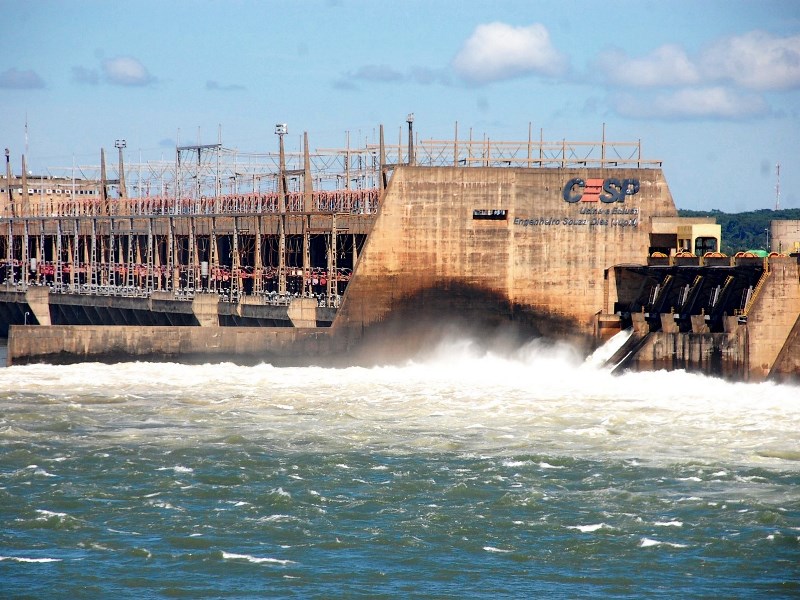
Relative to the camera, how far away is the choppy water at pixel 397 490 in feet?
93.1

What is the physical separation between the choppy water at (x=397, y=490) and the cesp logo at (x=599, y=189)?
13.5 m

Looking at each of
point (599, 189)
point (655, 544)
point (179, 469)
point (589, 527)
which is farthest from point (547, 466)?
point (599, 189)

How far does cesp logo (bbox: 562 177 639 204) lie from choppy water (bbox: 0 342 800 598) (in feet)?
44.2

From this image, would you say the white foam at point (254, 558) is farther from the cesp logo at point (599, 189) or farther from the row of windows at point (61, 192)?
the row of windows at point (61, 192)

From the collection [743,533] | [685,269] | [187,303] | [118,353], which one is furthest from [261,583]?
[187,303]

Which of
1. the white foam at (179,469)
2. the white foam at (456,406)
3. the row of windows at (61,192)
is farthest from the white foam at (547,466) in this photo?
the row of windows at (61,192)

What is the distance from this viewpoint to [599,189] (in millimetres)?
65812

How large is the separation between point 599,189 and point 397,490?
34.5 meters

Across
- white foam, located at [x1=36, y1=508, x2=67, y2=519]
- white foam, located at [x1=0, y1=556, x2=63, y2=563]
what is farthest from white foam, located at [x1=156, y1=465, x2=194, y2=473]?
white foam, located at [x1=0, y1=556, x2=63, y2=563]

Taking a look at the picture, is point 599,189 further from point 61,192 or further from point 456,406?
point 61,192

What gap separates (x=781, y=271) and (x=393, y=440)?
2473cm

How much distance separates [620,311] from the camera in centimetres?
6600

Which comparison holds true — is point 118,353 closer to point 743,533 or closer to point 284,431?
point 284,431

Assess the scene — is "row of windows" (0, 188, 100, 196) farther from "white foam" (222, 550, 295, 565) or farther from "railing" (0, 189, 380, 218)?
"white foam" (222, 550, 295, 565)
